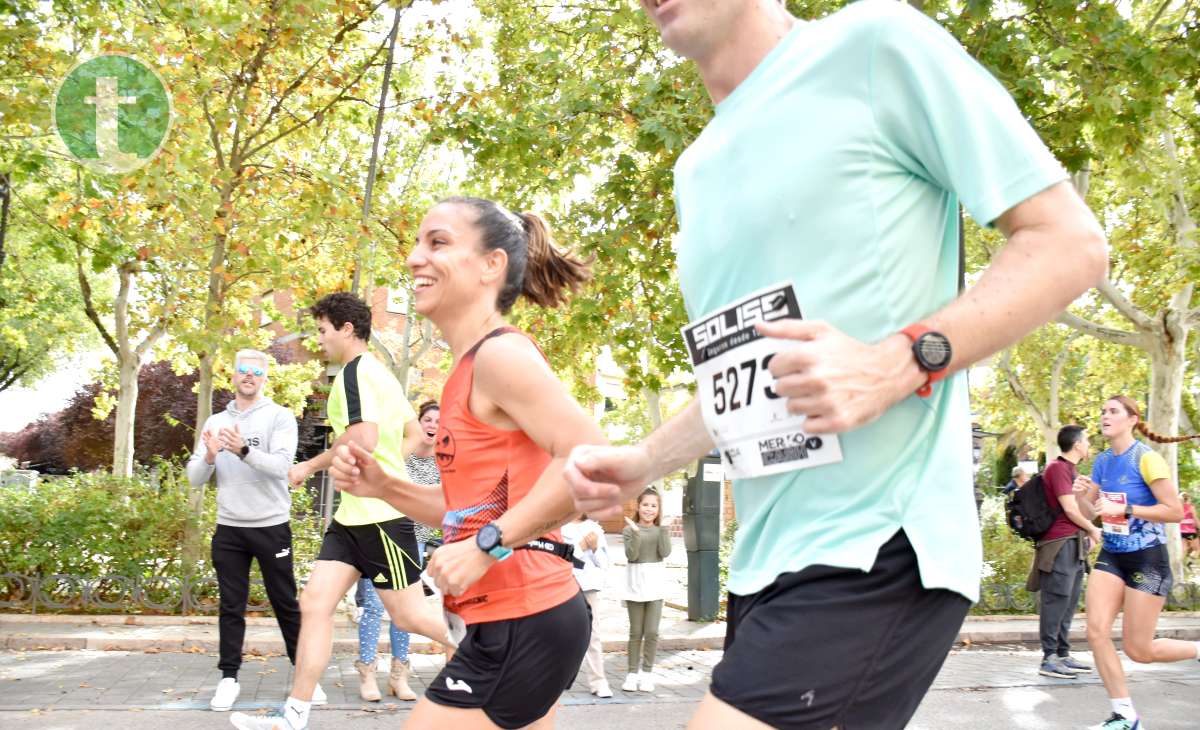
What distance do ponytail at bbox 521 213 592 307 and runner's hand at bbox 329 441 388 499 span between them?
0.76 meters

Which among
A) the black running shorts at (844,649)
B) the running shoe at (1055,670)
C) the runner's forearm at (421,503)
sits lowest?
the running shoe at (1055,670)

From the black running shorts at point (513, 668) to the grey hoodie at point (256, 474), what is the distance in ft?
17.3

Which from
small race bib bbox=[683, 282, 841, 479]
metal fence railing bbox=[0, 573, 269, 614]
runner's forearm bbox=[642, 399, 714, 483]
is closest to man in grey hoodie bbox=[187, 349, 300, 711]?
metal fence railing bbox=[0, 573, 269, 614]

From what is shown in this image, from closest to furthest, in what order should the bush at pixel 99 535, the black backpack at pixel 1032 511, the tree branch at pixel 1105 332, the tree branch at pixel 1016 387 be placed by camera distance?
the black backpack at pixel 1032 511 < the bush at pixel 99 535 < the tree branch at pixel 1105 332 < the tree branch at pixel 1016 387

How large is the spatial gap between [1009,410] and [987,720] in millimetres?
33103

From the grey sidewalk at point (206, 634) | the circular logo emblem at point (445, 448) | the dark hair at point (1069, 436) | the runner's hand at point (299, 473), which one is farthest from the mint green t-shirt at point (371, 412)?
the dark hair at point (1069, 436)

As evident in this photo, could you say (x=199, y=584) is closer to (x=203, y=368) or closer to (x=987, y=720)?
(x=203, y=368)

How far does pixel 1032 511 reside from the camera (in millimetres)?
10336

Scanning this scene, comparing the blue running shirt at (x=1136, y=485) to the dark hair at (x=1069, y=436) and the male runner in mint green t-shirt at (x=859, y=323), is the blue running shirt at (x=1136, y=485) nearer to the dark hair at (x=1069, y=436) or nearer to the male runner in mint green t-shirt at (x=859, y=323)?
the dark hair at (x=1069, y=436)

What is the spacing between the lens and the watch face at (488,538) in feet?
8.55

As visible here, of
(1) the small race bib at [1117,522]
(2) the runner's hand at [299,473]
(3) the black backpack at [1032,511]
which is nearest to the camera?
(2) the runner's hand at [299,473]

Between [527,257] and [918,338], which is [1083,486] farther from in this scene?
[918,338]

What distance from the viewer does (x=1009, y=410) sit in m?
39.3

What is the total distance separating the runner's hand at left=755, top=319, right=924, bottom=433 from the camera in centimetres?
146
